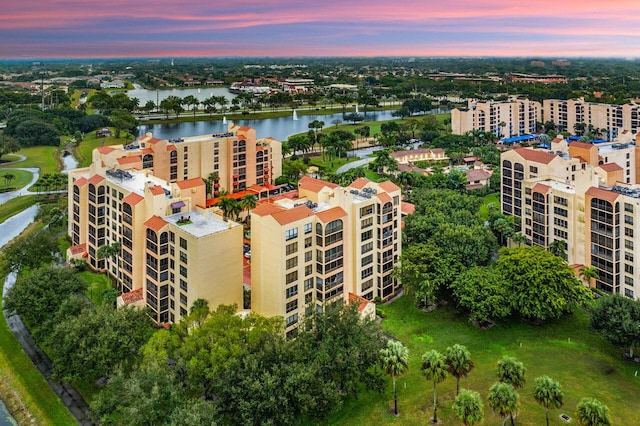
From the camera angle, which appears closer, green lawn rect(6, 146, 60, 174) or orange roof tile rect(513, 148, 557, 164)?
orange roof tile rect(513, 148, 557, 164)

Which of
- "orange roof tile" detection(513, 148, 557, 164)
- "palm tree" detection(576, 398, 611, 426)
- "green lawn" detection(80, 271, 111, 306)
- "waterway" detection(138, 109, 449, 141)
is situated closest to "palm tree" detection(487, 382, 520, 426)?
"palm tree" detection(576, 398, 611, 426)

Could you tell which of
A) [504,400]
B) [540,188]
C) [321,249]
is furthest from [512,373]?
[540,188]

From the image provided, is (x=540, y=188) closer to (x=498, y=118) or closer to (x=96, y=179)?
(x=96, y=179)

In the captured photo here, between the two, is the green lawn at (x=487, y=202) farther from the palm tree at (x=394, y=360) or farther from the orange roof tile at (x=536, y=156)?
the palm tree at (x=394, y=360)

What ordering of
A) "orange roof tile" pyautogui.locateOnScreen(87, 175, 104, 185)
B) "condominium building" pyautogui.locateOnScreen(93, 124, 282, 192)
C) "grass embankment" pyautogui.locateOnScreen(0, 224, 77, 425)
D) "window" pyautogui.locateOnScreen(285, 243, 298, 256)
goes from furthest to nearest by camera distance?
1. "condominium building" pyautogui.locateOnScreen(93, 124, 282, 192)
2. "orange roof tile" pyautogui.locateOnScreen(87, 175, 104, 185)
3. "window" pyautogui.locateOnScreen(285, 243, 298, 256)
4. "grass embankment" pyautogui.locateOnScreen(0, 224, 77, 425)

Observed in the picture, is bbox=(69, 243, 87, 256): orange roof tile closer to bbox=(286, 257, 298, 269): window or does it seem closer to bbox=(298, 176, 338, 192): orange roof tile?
bbox=(298, 176, 338, 192): orange roof tile

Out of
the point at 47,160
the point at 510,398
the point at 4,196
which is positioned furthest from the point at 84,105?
the point at 510,398
